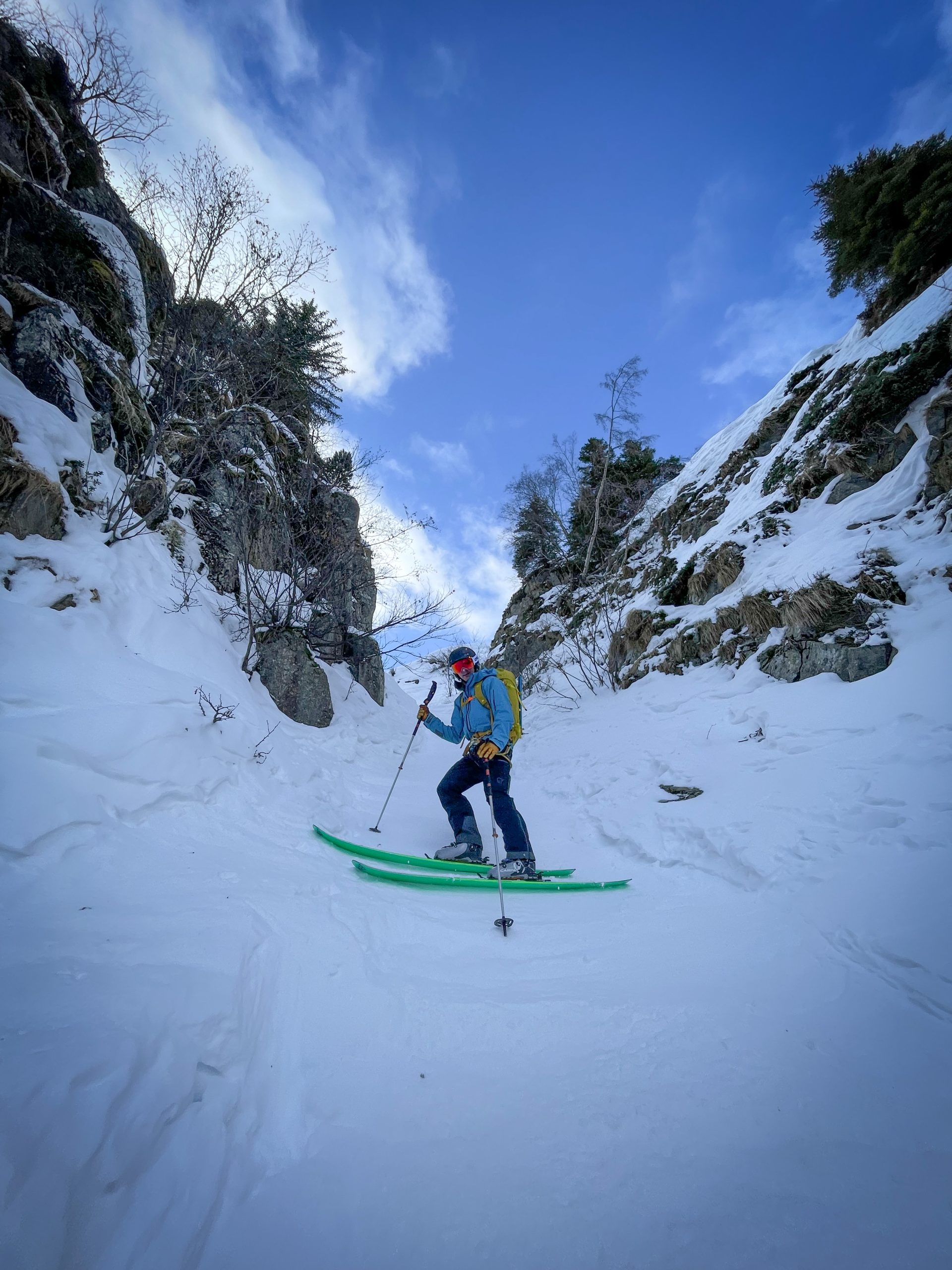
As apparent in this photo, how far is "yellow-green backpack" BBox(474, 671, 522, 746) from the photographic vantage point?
15.3ft

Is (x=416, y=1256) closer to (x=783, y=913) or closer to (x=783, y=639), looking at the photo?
(x=783, y=913)

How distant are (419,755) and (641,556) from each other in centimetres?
1010

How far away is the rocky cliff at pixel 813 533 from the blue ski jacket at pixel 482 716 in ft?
13.1

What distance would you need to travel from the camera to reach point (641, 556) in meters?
14.6

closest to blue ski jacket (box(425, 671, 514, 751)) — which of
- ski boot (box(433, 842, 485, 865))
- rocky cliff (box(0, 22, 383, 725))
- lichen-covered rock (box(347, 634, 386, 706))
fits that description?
ski boot (box(433, 842, 485, 865))

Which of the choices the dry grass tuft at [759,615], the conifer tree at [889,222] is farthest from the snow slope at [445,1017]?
the conifer tree at [889,222]

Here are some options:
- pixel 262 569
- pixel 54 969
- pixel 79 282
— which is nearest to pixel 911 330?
pixel 262 569

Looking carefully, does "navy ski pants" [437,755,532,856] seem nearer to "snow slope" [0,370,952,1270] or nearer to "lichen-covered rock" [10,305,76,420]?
"snow slope" [0,370,952,1270]

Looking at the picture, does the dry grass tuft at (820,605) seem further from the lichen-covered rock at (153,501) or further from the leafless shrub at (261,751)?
the lichen-covered rock at (153,501)

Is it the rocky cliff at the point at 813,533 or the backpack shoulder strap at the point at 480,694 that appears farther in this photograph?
the rocky cliff at the point at 813,533

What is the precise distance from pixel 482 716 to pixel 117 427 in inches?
273

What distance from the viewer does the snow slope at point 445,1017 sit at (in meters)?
1.18

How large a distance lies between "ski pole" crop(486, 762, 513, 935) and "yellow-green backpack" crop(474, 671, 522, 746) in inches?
19.9

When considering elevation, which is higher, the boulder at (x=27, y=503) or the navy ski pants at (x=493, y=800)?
the boulder at (x=27, y=503)
